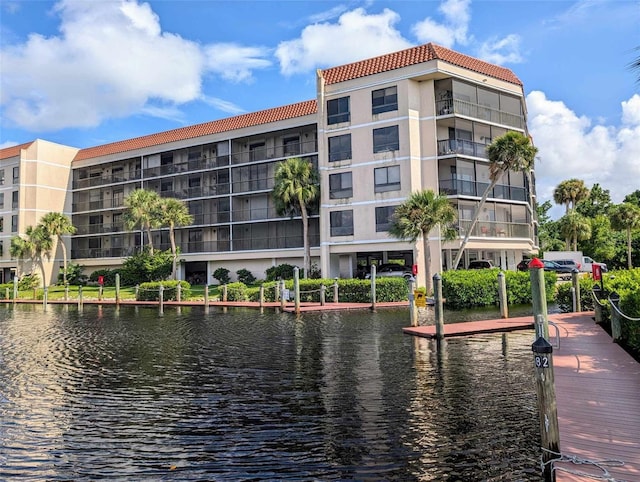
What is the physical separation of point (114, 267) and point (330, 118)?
29.9 meters

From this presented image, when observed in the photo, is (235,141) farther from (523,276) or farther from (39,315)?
(523,276)

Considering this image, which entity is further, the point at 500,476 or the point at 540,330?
the point at 540,330

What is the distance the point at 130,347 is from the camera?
50.5ft

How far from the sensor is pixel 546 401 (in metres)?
5.13

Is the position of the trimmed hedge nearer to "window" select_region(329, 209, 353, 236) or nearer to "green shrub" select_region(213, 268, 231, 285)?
"window" select_region(329, 209, 353, 236)

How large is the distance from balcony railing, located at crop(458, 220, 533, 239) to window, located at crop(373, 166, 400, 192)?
5.34 m

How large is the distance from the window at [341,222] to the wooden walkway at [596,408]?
2563 centimetres

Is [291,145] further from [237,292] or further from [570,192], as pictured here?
[570,192]

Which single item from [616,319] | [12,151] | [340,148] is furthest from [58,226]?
[616,319]

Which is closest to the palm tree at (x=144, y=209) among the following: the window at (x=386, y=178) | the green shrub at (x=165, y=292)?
the green shrub at (x=165, y=292)

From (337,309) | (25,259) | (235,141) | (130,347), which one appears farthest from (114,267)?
(130,347)

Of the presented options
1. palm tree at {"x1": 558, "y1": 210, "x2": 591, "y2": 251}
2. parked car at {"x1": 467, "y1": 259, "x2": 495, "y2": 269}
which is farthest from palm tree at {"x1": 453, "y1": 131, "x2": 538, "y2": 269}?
palm tree at {"x1": 558, "y1": 210, "x2": 591, "y2": 251}

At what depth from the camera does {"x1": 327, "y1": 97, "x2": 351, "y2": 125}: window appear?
38.4 metres

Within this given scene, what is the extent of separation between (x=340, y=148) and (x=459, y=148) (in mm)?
8785
